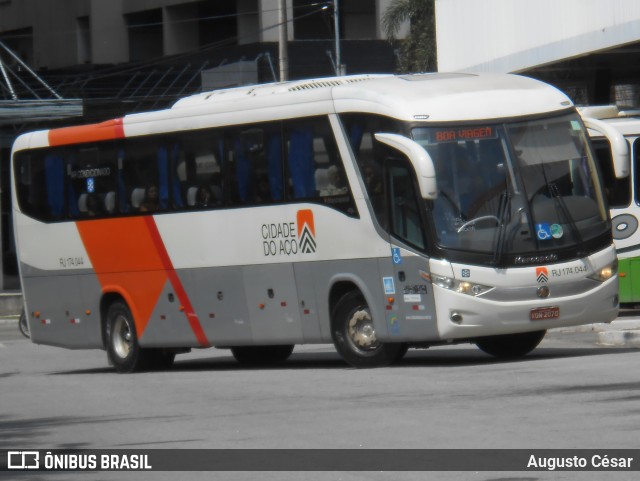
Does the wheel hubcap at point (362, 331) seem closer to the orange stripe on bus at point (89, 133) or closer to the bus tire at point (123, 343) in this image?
the bus tire at point (123, 343)

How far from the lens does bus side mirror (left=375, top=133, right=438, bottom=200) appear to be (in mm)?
15250

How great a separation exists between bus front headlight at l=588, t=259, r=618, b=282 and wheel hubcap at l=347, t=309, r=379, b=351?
2.49 metres

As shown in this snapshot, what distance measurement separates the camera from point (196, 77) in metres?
49.5

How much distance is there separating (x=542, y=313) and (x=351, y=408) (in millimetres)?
3744

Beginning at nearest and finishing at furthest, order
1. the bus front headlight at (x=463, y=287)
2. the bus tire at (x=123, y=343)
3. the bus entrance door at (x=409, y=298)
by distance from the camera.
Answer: the bus front headlight at (x=463, y=287) → the bus entrance door at (x=409, y=298) → the bus tire at (x=123, y=343)

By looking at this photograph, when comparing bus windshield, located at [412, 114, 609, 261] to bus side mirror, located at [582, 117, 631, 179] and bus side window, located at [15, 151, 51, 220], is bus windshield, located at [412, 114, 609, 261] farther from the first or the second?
bus side window, located at [15, 151, 51, 220]

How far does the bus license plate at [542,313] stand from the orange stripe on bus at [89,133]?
6717 mm

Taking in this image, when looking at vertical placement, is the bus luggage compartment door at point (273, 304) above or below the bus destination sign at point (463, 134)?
below

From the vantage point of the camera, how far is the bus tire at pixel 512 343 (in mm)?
17422

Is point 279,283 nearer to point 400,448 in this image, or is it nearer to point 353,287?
point 353,287

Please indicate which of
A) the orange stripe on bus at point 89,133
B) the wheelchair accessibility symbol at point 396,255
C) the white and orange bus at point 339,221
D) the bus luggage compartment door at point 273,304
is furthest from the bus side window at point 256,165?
the orange stripe on bus at point 89,133

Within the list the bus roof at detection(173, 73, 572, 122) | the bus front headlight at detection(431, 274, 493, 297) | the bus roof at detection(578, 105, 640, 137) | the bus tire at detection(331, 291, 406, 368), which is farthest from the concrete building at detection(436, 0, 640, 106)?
the bus front headlight at detection(431, 274, 493, 297)

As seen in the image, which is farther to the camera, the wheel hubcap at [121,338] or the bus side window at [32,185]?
the bus side window at [32,185]

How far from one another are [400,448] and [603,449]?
1.40m
